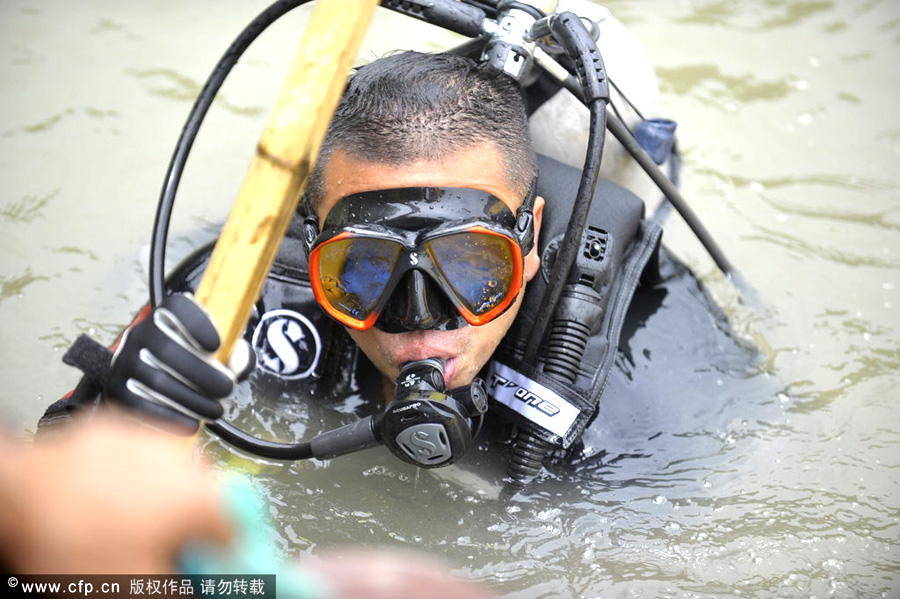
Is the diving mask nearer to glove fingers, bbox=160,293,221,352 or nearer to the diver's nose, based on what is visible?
the diver's nose

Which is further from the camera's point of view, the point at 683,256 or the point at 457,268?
the point at 683,256

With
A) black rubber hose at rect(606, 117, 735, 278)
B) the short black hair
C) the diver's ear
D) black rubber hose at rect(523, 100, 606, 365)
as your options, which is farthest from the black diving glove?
black rubber hose at rect(606, 117, 735, 278)

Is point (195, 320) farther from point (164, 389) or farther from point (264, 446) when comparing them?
point (264, 446)

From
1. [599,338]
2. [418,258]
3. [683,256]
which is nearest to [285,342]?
[418,258]

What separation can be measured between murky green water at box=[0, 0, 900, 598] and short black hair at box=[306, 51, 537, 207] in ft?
2.94

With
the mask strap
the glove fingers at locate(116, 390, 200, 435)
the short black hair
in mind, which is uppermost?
the short black hair

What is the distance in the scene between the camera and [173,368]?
1.43 m

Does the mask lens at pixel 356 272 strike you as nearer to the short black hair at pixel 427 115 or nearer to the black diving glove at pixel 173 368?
the short black hair at pixel 427 115

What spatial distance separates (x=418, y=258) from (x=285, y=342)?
726 mm

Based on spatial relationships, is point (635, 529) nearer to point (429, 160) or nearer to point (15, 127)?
point (429, 160)

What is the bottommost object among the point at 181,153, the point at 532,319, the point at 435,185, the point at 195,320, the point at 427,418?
the point at 427,418

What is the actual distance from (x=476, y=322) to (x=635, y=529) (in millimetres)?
793

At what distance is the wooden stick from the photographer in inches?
55.1

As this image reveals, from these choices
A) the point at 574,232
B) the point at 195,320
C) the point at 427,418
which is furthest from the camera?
the point at 574,232
